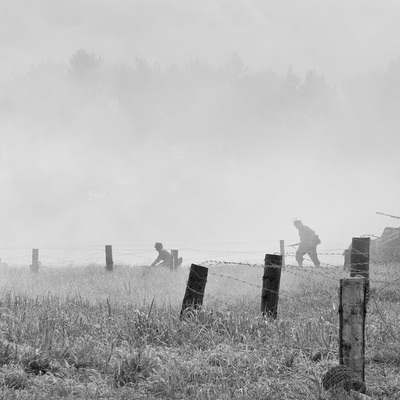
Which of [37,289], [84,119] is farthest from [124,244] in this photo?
[37,289]

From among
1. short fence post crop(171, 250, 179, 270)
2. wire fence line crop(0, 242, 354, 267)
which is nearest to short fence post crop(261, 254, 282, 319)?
short fence post crop(171, 250, 179, 270)

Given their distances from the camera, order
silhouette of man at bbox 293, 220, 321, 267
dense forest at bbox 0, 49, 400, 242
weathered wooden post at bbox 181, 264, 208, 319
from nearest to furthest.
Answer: weathered wooden post at bbox 181, 264, 208, 319, silhouette of man at bbox 293, 220, 321, 267, dense forest at bbox 0, 49, 400, 242

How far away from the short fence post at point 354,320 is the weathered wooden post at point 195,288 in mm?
3314

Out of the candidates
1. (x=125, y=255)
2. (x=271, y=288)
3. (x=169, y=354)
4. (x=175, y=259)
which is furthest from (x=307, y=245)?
(x=125, y=255)

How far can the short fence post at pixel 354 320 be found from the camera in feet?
19.7

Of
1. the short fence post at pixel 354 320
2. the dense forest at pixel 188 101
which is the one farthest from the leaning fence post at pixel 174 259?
the dense forest at pixel 188 101

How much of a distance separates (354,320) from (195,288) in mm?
3628

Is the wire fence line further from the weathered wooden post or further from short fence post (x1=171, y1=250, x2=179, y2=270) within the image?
the weathered wooden post

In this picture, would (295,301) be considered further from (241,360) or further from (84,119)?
(84,119)

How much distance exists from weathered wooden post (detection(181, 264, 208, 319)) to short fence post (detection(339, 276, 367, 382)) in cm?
331

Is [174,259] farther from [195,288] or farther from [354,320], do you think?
[354,320]

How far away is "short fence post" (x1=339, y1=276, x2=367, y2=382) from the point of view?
6004 millimetres

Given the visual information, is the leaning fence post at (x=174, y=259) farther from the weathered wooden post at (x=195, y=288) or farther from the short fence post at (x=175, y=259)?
the weathered wooden post at (x=195, y=288)

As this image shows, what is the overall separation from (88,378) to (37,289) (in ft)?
37.0
